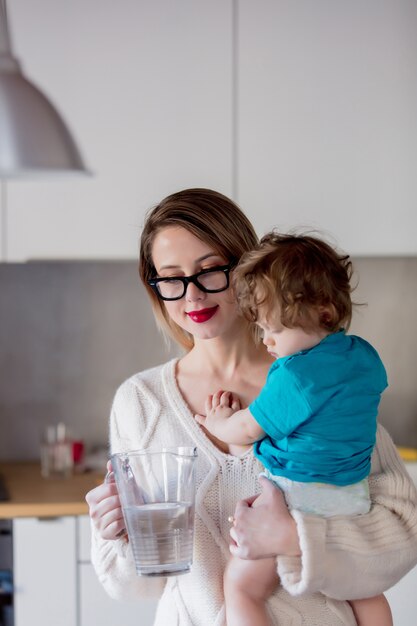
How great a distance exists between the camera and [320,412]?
1283 millimetres

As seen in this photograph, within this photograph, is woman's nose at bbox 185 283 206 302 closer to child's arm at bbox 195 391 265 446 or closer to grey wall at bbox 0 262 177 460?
child's arm at bbox 195 391 265 446

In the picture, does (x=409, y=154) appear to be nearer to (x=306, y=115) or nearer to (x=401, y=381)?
(x=306, y=115)

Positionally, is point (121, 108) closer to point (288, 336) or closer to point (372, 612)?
point (288, 336)

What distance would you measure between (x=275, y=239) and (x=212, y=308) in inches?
6.3

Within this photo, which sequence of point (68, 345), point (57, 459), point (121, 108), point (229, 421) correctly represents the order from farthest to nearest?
point (68, 345)
point (57, 459)
point (121, 108)
point (229, 421)

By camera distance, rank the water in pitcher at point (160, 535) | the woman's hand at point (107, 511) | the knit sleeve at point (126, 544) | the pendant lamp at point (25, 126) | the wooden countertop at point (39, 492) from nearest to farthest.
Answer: the water in pitcher at point (160, 535)
the woman's hand at point (107, 511)
the knit sleeve at point (126, 544)
the pendant lamp at point (25, 126)
the wooden countertop at point (39, 492)

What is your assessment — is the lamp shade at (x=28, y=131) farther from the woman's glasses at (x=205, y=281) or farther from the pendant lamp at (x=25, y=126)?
the woman's glasses at (x=205, y=281)

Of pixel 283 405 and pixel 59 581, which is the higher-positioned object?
pixel 283 405

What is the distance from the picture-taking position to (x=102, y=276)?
126 inches

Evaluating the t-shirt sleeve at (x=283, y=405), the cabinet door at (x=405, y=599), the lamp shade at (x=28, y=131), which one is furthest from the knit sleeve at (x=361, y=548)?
the cabinet door at (x=405, y=599)

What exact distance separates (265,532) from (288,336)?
248mm

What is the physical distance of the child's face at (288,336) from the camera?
1.29 metres

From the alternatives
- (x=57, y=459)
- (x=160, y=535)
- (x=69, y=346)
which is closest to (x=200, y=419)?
(x=160, y=535)

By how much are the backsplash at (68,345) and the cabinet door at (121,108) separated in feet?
1.21
